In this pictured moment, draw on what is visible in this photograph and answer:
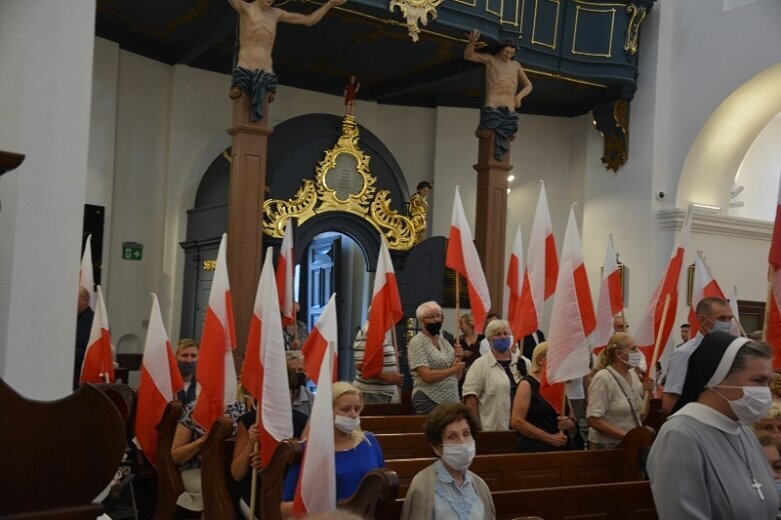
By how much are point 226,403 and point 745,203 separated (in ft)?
41.2

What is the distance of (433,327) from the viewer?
280 inches

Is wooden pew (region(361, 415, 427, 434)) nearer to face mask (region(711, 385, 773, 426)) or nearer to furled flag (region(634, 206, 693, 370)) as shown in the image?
furled flag (region(634, 206, 693, 370))

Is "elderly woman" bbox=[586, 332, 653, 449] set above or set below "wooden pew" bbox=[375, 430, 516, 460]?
above

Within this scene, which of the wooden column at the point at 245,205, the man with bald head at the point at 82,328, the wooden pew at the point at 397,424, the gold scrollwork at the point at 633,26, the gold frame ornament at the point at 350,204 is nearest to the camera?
the wooden pew at the point at 397,424

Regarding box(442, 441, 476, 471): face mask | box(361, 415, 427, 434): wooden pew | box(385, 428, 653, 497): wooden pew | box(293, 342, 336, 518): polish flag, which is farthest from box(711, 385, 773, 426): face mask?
box(361, 415, 427, 434): wooden pew

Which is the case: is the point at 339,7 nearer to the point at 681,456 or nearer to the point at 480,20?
the point at 480,20

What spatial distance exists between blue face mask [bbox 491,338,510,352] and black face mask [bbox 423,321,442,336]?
0.57 metres

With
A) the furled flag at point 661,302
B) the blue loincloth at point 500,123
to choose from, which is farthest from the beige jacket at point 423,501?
the blue loincloth at point 500,123

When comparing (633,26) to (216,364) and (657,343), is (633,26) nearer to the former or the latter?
(657,343)

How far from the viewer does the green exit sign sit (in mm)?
12430

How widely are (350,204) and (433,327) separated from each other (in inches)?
226

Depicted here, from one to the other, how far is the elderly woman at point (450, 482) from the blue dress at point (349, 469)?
46 cm

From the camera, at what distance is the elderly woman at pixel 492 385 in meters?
6.61

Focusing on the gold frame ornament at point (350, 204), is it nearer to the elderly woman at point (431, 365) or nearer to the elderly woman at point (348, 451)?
the elderly woman at point (431, 365)
